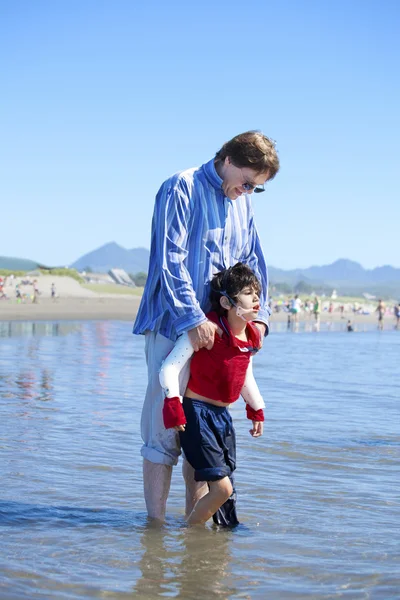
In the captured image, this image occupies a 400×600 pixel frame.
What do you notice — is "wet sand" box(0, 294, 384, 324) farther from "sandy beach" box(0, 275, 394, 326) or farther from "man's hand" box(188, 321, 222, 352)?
"man's hand" box(188, 321, 222, 352)

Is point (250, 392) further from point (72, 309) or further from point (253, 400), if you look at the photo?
point (72, 309)

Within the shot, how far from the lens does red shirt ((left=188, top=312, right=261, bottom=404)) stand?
3865 mm

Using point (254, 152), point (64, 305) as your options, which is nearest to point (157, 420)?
point (254, 152)

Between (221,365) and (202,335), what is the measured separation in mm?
189

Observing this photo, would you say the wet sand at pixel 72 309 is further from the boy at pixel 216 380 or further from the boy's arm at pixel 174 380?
the boy's arm at pixel 174 380

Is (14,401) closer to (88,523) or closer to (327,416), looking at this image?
(327,416)

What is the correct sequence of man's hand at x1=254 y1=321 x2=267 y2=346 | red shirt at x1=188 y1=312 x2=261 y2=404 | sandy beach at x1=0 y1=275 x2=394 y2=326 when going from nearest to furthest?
1. red shirt at x1=188 y1=312 x2=261 y2=404
2. man's hand at x1=254 y1=321 x2=267 y2=346
3. sandy beach at x1=0 y1=275 x2=394 y2=326

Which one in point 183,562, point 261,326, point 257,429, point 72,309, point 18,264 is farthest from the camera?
point 18,264

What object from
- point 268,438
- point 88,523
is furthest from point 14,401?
point 88,523

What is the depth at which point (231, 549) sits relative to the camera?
389 cm

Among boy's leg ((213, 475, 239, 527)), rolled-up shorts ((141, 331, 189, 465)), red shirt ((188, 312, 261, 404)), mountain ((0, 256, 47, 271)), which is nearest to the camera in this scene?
red shirt ((188, 312, 261, 404))

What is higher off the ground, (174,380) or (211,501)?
(174,380)

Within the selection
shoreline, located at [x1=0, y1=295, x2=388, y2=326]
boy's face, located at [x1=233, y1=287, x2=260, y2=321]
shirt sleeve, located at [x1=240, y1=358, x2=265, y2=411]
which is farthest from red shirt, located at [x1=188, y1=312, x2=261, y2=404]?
shoreline, located at [x1=0, y1=295, x2=388, y2=326]

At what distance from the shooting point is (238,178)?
13.0 feet
